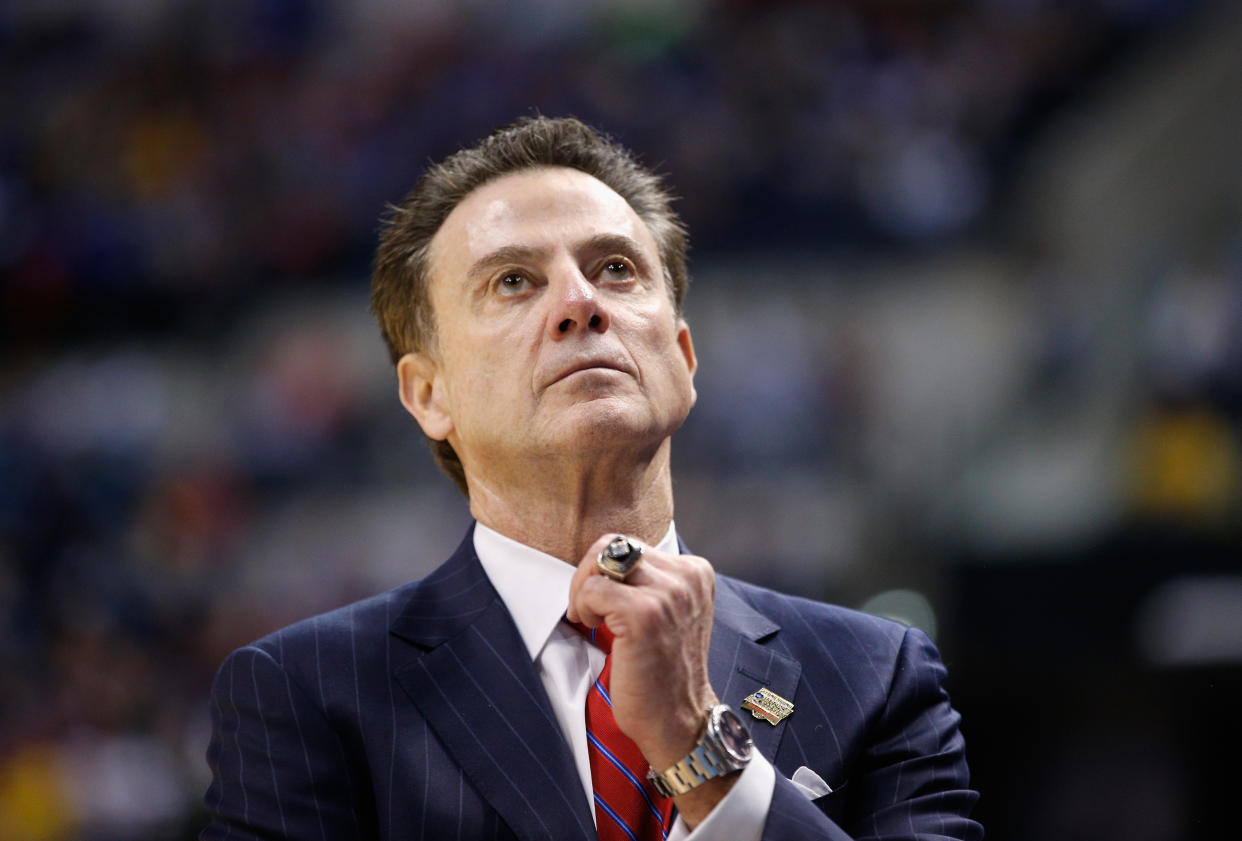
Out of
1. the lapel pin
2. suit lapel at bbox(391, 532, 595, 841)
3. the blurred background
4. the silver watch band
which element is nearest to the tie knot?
suit lapel at bbox(391, 532, 595, 841)

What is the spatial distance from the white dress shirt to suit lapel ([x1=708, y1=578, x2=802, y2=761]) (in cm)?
19

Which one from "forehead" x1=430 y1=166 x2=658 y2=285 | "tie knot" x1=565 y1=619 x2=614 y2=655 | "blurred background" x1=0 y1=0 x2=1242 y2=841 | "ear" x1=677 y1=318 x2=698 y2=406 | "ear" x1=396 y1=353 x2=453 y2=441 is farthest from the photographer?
"blurred background" x1=0 y1=0 x2=1242 y2=841

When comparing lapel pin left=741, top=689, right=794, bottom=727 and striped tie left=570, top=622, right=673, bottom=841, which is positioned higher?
lapel pin left=741, top=689, right=794, bottom=727

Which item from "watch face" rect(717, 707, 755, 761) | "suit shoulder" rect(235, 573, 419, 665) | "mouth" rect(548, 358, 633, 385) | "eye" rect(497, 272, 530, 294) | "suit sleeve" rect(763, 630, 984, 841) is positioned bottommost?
"suit sleeve" rect(763, 630, 984, 841)

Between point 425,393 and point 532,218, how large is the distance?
43 centimetres

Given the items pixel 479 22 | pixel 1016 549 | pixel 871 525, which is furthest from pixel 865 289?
pixel 479 22

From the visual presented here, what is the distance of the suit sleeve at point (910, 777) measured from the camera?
7.20 feet

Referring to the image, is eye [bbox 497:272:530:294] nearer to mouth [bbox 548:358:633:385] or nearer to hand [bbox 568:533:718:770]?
mouth [bbox 548:358:633:385]

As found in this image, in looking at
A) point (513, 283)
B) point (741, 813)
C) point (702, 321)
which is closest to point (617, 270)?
point (513, 283)

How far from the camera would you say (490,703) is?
7.13 ft

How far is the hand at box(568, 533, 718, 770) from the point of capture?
6.28 feet

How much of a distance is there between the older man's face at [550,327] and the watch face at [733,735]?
1.78 ft

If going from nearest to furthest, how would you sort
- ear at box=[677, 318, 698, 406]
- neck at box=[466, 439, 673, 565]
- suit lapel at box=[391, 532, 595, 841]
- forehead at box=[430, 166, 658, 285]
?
suit lapel at box=[391, 532, 595, 841], neck at box=[466, 439, 673, 565], forehead at box=[430, 166, 658, 285], ear at box=[677, 318, 698, 406]

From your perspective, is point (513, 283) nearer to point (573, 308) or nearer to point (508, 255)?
point (508, 255)
